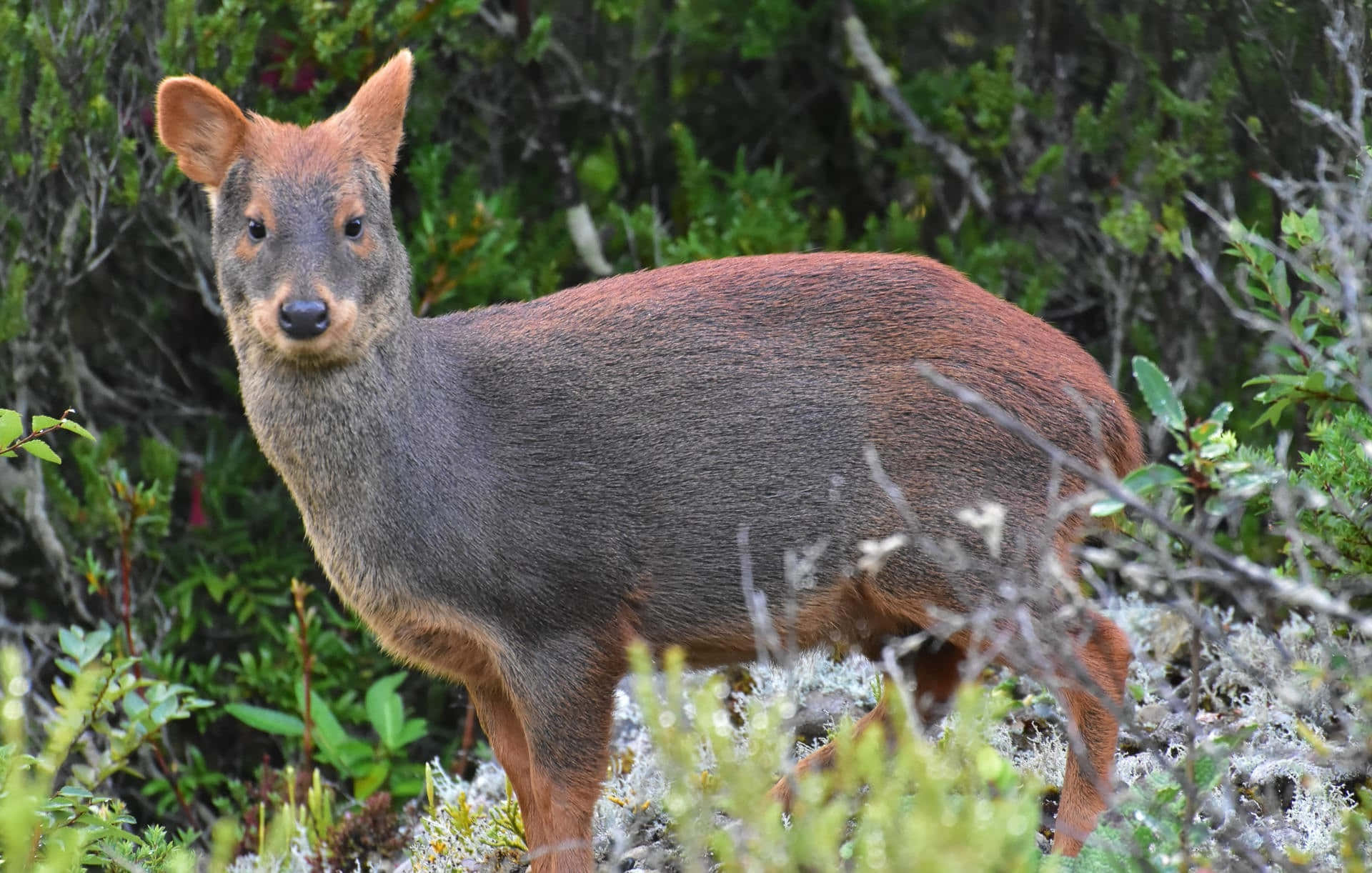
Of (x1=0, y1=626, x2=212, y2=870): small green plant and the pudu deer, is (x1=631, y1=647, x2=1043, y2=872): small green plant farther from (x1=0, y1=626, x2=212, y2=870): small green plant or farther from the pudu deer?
the pudu deer

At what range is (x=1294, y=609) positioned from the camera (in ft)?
16.9

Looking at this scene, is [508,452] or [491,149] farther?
[491,149]

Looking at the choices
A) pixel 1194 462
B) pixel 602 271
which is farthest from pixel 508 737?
pixel 602 271

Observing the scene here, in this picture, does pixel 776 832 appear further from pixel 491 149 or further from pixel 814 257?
pixel 491 149

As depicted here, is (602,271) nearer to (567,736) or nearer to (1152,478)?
(567,736)

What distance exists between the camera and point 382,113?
13.8ft

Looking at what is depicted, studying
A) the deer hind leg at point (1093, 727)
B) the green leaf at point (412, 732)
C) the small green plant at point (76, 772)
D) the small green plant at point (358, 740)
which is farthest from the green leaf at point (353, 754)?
the deer hind leg at point (1093, 727)

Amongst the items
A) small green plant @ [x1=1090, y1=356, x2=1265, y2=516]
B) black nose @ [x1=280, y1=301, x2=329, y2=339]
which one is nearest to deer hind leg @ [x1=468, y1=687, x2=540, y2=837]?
black nose @ [x1=280, y1=301, x2=329, y2=339]

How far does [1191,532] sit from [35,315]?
15.6 ft

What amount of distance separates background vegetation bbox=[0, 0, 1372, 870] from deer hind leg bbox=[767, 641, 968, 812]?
0.21 metres

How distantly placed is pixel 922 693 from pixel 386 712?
2.09 meters

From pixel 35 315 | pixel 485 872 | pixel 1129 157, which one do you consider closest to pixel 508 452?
pixel 485 872

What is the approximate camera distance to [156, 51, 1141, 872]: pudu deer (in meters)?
3.96

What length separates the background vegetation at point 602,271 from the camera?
176 inches
